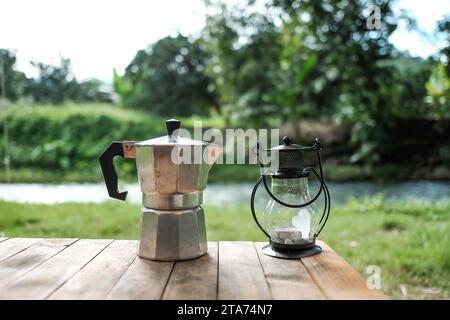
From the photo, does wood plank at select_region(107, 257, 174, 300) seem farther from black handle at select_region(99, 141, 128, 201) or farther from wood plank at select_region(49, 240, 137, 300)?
black handle at select_region(99, 141, 128, 201)

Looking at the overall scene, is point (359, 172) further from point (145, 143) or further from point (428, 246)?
point (145, 143)

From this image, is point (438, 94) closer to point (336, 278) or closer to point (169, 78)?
point (169, 78)

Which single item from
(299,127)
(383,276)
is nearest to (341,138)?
(299,127)

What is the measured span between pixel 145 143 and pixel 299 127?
4788 millimetres

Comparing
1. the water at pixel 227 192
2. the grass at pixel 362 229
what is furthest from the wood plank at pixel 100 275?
the water at pixel 227 192

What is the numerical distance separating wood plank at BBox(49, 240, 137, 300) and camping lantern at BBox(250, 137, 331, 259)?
0.27 metres

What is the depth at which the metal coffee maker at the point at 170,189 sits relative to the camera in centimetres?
80

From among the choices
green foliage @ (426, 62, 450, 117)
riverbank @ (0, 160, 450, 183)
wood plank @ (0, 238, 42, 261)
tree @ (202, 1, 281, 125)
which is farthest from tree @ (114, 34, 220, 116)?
wood plank @ (0, 238, 42, 261)

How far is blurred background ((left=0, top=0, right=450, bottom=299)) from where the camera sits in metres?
2.55

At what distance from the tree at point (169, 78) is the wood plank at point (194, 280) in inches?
189

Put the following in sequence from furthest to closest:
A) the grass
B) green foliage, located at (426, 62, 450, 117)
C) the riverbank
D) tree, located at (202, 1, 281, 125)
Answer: tree, located at (202, 1, 281, 125)
the riverbank
green foliage, located at (426, 62, 450, 117)
the grass

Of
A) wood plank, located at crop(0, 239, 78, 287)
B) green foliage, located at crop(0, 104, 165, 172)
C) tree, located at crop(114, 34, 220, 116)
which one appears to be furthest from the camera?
tree, located at crop(114, 34, 220, 116)

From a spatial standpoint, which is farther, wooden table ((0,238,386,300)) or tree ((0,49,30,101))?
tree ((0,49,30,101))

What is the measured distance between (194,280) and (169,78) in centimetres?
545
